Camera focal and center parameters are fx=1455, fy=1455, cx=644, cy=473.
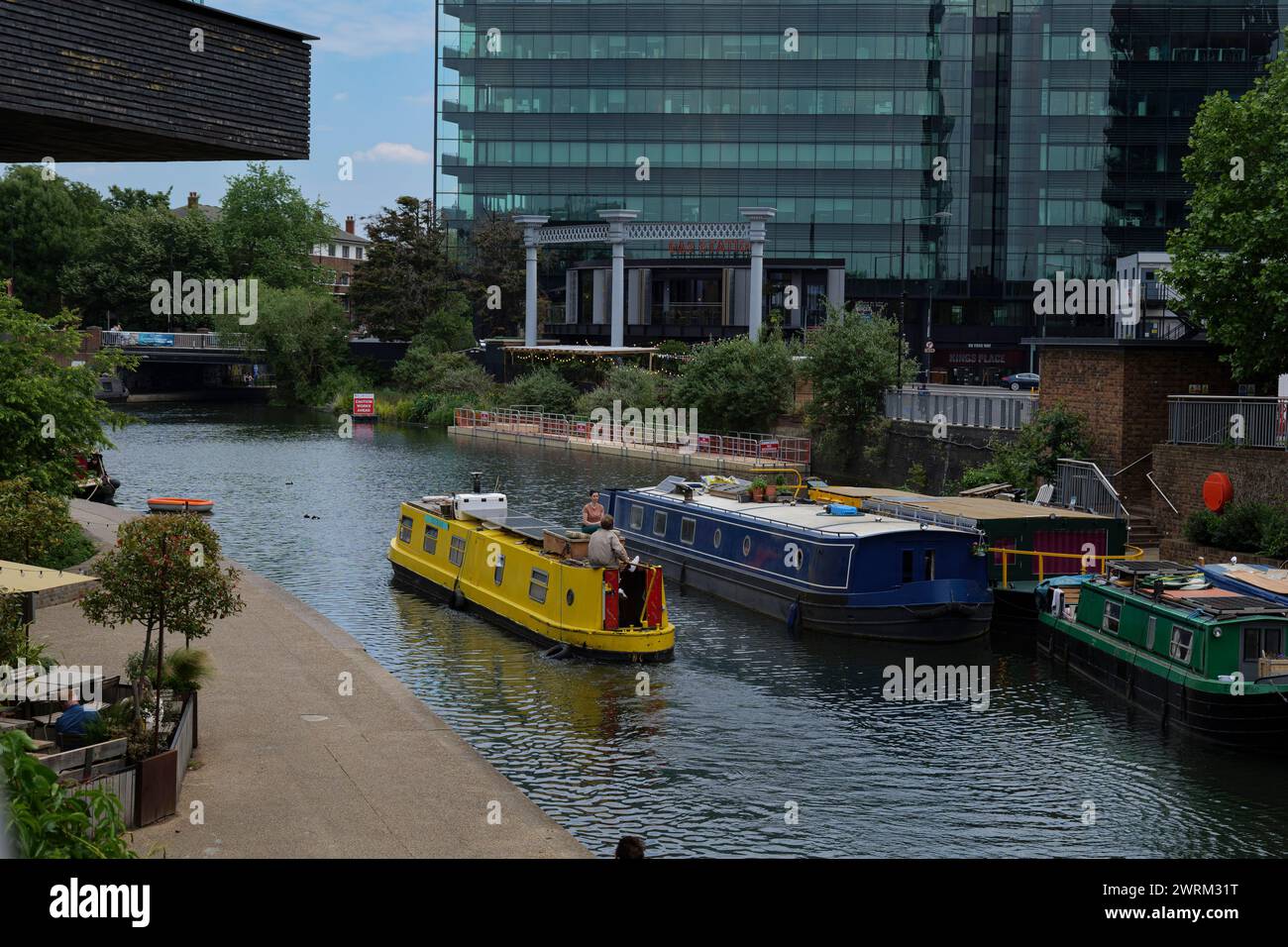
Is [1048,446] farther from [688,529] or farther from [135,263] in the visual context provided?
[135,263]

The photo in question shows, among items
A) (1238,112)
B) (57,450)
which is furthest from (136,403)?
(1238,112)

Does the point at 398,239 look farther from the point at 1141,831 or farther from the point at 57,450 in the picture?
the point at 1141,831

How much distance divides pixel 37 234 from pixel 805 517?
344ft

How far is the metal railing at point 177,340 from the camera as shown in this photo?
10406 cm

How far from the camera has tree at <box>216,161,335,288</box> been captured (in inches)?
5231

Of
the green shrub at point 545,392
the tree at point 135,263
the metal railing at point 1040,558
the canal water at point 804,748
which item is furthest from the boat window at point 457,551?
the tree at point 135,263

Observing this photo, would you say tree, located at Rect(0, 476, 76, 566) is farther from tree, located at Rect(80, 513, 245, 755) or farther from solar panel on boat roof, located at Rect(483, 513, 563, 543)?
solar panel on boat roof, located at Rect(483, 513, 563, 543)

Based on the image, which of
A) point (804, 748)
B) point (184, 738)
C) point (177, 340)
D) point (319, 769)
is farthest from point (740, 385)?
point (177, 340)

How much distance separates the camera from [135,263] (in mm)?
118375

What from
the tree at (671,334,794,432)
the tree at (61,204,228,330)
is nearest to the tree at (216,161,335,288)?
the tree at (61,204,228,330)
